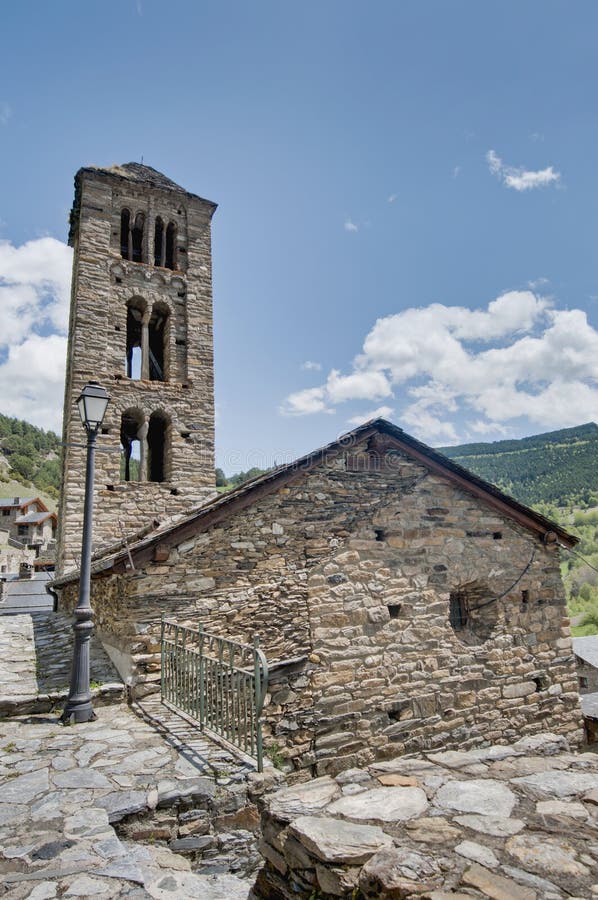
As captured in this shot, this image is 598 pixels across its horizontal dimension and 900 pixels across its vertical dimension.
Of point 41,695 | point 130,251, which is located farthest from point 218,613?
point 130,251

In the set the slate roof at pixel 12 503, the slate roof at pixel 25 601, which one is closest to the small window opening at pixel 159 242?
the slate roof at pixel 25 601

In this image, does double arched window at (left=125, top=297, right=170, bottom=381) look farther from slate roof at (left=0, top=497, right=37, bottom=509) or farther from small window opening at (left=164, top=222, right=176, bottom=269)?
slate roof at (left=0, top=497, right=37, bottom=509)

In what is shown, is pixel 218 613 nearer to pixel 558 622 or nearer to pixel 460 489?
pixel 460 489

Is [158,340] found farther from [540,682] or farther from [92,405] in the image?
[540,682]

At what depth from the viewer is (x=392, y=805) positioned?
2824mm

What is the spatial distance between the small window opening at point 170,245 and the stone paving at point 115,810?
49.1 ft

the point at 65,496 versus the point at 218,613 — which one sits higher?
the point at 65,496

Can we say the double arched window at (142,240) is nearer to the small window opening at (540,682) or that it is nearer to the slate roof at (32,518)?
the small window opening at (540,682)

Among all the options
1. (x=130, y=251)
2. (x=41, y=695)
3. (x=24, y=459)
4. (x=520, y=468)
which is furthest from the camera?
(x=24, y=459)

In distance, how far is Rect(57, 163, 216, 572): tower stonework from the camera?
1423 centimetres

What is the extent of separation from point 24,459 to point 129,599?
358 feet

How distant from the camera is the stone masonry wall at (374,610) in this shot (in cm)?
693

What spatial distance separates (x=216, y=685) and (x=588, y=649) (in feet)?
91.1

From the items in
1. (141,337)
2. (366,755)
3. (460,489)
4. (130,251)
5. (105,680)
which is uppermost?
(130,251)
